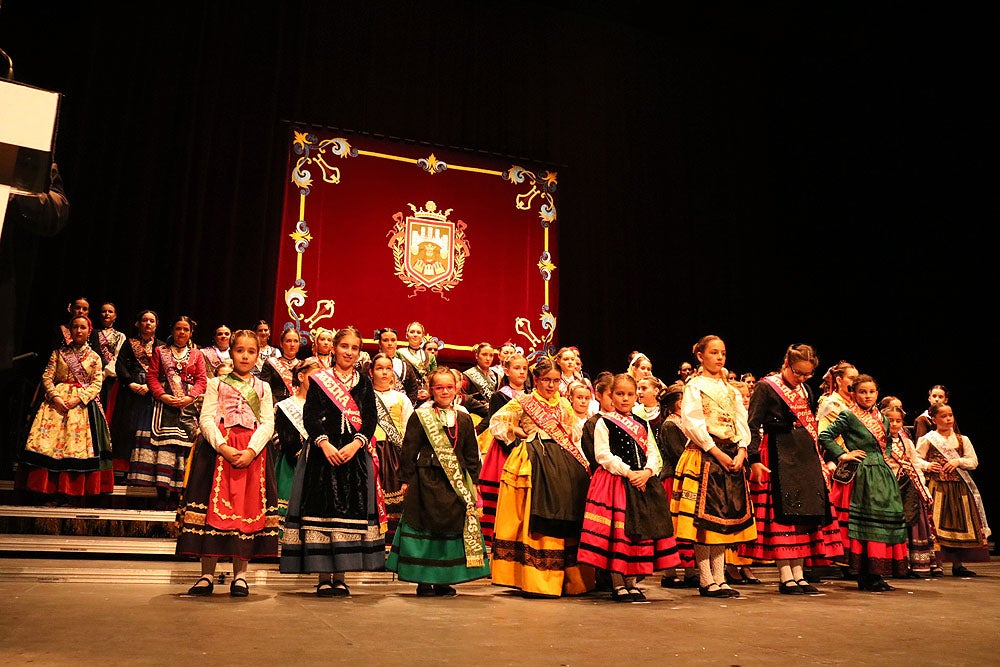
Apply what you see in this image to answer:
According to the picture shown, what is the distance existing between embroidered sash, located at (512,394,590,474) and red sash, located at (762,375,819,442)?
1102mm

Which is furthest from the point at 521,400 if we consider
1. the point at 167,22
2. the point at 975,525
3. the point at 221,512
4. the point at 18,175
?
the point at 167,22

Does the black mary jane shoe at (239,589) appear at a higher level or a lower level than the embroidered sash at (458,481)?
lower

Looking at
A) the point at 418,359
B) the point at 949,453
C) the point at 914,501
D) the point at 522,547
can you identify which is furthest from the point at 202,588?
the point at 949,453

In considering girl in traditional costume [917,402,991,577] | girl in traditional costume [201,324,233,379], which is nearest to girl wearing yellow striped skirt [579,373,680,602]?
girl in traditional costume [917,402,991,577]

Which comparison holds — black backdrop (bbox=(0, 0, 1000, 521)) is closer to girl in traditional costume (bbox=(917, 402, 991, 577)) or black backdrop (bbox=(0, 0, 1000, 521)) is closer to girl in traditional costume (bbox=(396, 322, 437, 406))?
girl in traditional costume (bbox=(396, 322, 437, 406))

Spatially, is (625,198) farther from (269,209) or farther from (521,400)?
(521,400)

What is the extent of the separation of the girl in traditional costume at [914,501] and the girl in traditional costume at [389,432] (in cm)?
324

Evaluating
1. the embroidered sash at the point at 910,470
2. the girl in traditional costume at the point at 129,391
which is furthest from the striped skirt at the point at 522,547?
the girl in traditional costume at the point at 129,391

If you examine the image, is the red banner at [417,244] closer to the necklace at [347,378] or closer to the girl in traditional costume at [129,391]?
the girl in traditional costume at [129,391]

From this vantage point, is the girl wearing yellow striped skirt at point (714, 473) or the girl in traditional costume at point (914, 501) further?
the girl in traditional costume at point (914, 501)

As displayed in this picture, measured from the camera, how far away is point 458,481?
4.56 m

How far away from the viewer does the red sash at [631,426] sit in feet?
14.9

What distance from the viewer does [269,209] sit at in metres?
9.72

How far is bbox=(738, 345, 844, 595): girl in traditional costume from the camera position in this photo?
4734 millimetres
